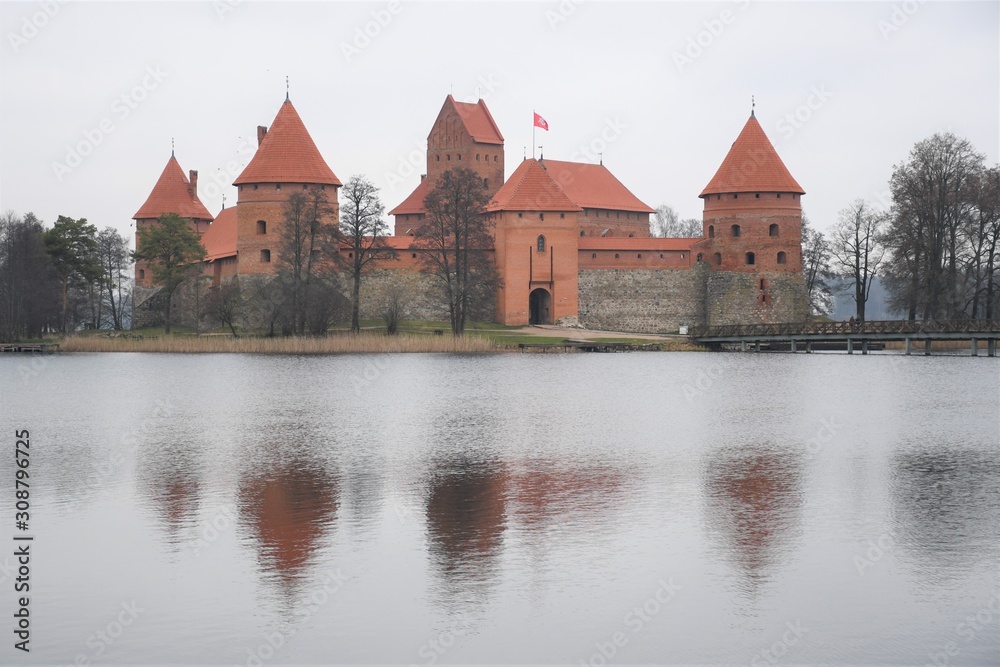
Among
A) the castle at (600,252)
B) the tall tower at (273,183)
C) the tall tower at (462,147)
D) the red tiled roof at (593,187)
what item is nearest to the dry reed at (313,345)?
the tall tower at (273,183)

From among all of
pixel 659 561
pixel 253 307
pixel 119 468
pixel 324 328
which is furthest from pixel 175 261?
pixel 659 561

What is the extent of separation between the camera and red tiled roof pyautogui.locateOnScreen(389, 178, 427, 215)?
168 feet

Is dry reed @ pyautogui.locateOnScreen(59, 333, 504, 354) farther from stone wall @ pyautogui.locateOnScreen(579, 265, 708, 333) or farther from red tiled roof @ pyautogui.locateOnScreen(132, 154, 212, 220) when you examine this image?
red tiled roof @ pyautogui.locateOnScreen(132, 154, 212, 220)

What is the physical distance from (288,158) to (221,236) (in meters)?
8.06

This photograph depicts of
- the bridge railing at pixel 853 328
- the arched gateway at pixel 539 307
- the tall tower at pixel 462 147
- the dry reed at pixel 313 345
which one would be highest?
the tall tower at pixel 462 147

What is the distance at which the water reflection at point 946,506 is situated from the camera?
8711 mm

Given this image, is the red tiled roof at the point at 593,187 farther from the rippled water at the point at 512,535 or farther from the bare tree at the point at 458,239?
the rippled water at the point at 512,535

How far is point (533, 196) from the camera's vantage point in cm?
4319

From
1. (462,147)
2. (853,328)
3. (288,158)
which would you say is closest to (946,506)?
(853,328)

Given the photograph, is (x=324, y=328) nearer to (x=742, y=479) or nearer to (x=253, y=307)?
(x=253, y=307)

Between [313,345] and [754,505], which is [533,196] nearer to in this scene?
[313,345]

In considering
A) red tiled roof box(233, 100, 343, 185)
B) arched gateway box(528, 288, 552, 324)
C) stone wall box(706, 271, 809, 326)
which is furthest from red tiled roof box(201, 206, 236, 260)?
stone wall box(706, 271, 809, 326)

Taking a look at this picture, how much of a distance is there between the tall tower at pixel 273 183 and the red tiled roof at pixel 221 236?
213 cm

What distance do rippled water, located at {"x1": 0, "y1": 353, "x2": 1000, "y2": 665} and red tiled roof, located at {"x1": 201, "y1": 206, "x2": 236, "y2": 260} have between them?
2776 centimetres
